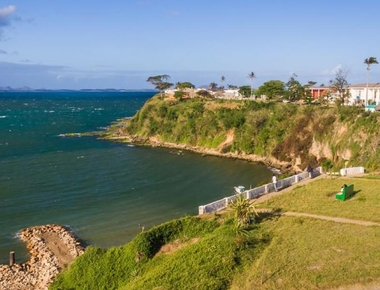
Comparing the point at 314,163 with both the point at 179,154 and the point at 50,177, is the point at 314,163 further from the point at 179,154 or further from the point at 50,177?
the point at 50,177

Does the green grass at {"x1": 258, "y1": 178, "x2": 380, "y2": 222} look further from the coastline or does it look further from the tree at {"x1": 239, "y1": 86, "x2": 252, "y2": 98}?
the tree at {"x1": 239, "y1": 86, "x2": 252, "y2": 98}

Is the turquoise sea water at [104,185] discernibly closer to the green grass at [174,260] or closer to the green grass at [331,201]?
the green grass at [174,260]

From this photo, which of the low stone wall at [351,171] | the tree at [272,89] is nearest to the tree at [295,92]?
the tree at [272,89]

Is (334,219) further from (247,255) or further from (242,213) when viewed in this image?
(247,255)

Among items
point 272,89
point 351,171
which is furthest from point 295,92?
point 351,171

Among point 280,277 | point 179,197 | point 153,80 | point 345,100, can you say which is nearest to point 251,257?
point 280,277
